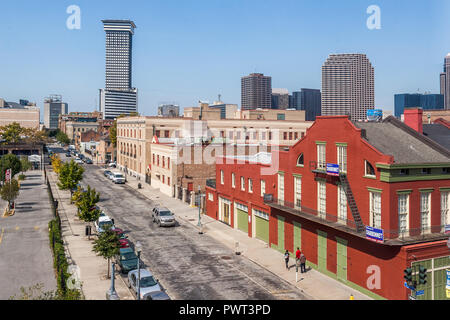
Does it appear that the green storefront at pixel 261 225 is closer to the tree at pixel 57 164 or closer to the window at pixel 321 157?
the window at pixel 321 157

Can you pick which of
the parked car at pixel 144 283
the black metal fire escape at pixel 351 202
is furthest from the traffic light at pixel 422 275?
the parked car at pixel 144 283

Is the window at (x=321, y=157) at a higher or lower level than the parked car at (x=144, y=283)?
higher

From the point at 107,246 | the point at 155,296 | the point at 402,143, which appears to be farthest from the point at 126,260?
the point at 402,143

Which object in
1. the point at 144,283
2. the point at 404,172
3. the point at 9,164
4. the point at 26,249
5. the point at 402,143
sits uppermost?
the point at 402,143

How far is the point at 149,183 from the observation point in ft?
251

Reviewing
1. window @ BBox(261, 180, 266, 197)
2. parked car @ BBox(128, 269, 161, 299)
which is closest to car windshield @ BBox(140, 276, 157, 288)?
parked car @ BBox(128, 269, 161, 299)

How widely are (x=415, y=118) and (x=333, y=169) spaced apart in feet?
24.2

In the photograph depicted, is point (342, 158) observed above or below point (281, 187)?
above

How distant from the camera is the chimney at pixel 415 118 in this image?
28.0m

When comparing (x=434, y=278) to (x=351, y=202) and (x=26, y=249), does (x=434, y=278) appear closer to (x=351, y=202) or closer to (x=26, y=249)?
(x=351, y=202)

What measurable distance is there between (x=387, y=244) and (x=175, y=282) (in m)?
13.3

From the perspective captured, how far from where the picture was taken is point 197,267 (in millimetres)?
29531

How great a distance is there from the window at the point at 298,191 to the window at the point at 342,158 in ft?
15.9

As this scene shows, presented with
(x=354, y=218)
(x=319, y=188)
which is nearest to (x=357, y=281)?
(x=354, y=218)
